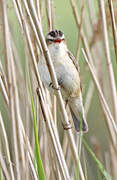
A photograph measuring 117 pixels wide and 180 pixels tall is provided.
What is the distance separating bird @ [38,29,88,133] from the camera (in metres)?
2.21

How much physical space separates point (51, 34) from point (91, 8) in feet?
1.36

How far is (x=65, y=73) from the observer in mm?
2338

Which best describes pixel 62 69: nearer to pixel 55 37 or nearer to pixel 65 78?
pixel 65 78

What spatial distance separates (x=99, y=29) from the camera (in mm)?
2254

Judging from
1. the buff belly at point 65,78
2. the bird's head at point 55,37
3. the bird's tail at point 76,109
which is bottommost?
the bird's tail at point 76,109

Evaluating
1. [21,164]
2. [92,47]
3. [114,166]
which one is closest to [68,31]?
[92,47]

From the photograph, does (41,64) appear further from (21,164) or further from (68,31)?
Result: (68,31)

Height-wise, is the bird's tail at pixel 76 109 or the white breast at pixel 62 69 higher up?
the white breast at pixel 62 69

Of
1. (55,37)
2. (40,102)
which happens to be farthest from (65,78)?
(40,102)

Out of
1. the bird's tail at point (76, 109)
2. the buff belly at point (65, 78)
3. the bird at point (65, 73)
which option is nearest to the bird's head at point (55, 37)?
the bird at point (65, 73)

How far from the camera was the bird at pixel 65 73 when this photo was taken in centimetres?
221

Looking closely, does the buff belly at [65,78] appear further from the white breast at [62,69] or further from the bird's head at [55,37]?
the bird's head at [55,37]

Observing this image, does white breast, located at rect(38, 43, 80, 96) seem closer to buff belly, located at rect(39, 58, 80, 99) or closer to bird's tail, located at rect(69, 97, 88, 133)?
buff belly, located at rect(39, 58, 80, 99)

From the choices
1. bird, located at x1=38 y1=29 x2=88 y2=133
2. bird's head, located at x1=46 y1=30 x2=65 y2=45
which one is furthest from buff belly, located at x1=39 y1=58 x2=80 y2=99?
bird's head, located at x1=46 y1=30 x2=65 y2=45
